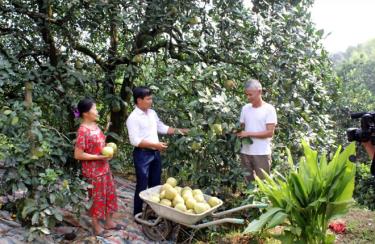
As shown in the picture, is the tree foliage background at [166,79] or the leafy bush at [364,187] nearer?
the tree foliage background at [166,79]

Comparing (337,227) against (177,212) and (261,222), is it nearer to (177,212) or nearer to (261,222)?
(261,222)

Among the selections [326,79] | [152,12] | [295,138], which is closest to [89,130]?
[152,12]

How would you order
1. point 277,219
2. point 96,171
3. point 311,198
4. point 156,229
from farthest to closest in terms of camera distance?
1. point 156,229
2. point 96,171
3. point 311,198
4. point 277,219

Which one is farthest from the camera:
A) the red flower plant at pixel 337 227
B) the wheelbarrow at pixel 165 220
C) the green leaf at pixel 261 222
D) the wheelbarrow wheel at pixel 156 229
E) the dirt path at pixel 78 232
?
the red flower plant at pixel 337 227

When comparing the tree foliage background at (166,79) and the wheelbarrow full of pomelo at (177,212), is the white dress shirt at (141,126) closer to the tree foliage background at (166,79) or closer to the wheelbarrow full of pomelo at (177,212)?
the tree foliage background at (166,79)

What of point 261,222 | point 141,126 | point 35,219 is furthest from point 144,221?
point 261,222

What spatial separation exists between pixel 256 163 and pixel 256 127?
1.20 ft

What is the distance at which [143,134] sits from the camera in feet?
13.4

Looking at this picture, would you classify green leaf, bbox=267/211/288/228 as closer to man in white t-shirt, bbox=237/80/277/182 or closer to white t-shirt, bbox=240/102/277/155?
man in white t-shirt, bbox=237/80/277/182

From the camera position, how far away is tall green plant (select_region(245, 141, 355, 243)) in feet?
11.1

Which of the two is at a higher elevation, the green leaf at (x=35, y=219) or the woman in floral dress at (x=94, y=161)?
the woman in floral dress at (x=94, y=161)

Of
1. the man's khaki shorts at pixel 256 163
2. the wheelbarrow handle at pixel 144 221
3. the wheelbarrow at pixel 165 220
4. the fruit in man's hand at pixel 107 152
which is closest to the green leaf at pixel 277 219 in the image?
the wheelbarrow at pixel 165 220

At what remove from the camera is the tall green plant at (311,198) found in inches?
133

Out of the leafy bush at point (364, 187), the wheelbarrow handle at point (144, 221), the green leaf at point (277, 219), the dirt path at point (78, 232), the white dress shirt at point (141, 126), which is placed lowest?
the leafy bush at point (364, 187)
